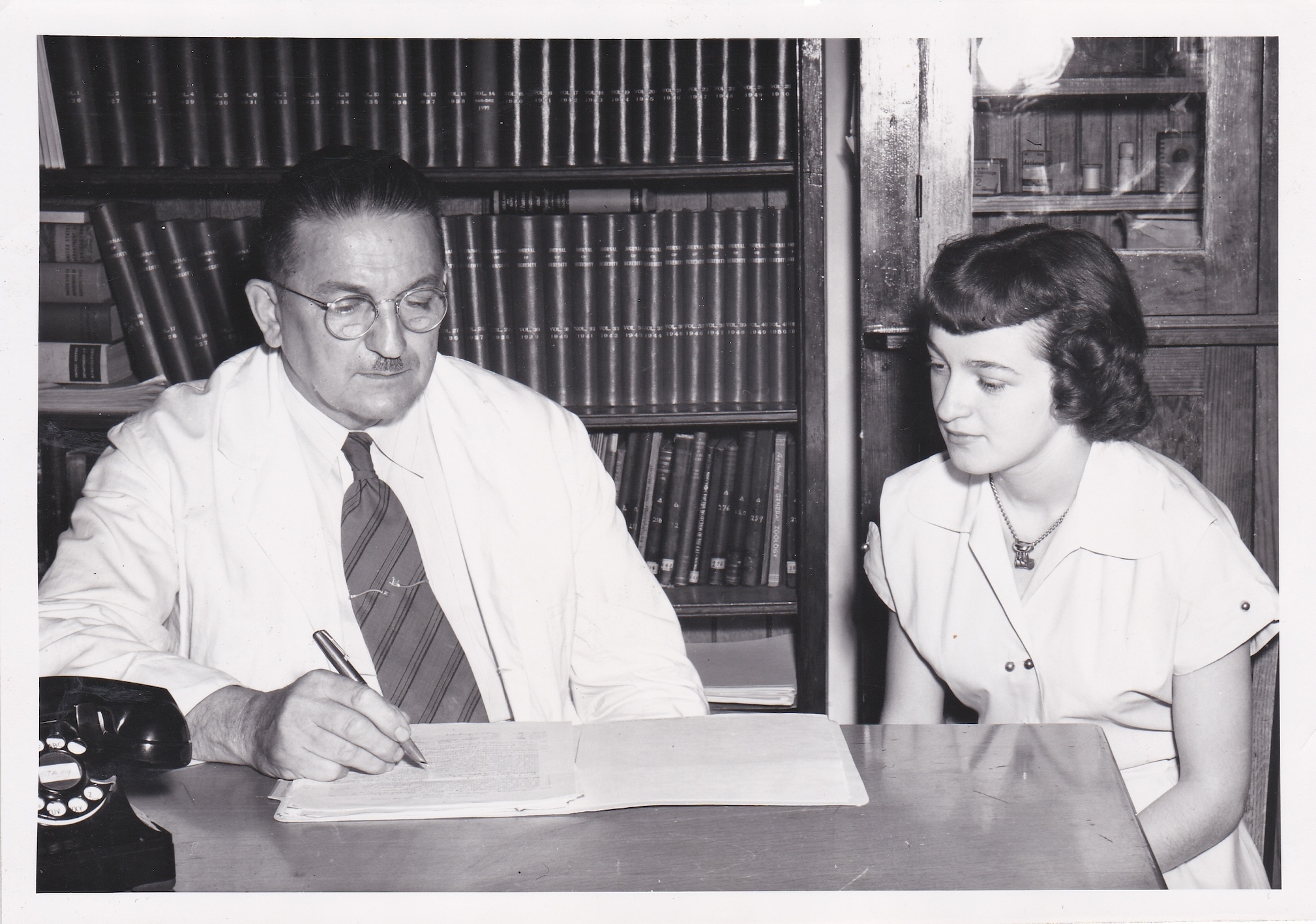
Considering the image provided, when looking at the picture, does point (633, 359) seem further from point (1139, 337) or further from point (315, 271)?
point (1139, 337)

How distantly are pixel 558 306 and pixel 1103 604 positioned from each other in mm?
1019

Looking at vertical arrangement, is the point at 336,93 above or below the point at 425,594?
above

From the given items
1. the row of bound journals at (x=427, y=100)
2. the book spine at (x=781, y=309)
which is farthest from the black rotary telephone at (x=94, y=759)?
the book spine at (x=781, y=309)

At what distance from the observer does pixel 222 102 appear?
183 centimetres

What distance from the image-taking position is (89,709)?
3.05 ft

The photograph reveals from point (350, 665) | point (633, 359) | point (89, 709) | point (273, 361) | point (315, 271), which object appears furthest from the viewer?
point (633, 359)

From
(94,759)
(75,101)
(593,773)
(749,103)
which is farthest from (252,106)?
(593,773)

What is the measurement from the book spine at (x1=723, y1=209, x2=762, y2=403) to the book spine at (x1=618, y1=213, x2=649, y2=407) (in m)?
0.15

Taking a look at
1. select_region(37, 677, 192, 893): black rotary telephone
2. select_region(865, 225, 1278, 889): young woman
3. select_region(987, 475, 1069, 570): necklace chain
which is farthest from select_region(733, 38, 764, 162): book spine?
select_region(37, 677, 192, 893): black rotary telephone

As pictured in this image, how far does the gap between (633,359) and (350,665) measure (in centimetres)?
96

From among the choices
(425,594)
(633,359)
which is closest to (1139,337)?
(633,359)

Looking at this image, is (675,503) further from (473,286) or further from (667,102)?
(667,102)

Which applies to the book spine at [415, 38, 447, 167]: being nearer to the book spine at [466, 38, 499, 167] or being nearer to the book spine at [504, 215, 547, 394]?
the book spine at [466, 38, 499, 167]

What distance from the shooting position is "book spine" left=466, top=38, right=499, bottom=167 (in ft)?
5.92
